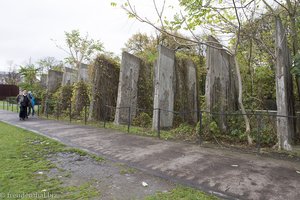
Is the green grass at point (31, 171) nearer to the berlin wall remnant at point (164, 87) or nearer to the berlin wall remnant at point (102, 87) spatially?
the berlin wall remnant at point (164, 87)

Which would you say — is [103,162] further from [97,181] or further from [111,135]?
[111,135]

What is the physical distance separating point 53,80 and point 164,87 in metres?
8.74

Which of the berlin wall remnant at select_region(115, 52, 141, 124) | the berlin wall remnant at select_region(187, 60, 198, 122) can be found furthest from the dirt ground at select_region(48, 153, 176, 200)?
the berlin wall remnant at select_region(187, 60, 198, 122)

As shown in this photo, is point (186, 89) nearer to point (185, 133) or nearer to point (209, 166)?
point (185, 133)

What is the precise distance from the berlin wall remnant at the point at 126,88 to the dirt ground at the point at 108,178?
461cm

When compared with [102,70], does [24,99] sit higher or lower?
lower

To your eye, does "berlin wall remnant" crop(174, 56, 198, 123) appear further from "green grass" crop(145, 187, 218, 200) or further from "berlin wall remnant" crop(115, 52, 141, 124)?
"green grass" crop(145, 187, 218, 200)

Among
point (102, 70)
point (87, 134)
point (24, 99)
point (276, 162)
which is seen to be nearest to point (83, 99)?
point (102, 70)

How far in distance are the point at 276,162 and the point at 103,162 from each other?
323cm

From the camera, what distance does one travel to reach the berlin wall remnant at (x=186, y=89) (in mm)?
9367

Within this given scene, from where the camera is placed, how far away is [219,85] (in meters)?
6.92

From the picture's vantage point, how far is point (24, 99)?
10688 mm

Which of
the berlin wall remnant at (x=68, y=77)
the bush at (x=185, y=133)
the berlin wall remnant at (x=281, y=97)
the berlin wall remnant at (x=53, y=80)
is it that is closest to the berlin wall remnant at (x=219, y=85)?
the bush at (x=185, y=133)

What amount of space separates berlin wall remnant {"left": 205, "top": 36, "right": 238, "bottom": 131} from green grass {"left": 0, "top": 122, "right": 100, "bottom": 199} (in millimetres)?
4199
